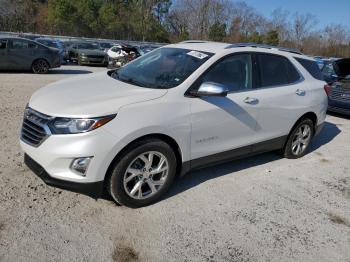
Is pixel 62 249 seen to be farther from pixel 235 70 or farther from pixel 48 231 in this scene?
pixel 235 70

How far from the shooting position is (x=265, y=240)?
3535 millimetres

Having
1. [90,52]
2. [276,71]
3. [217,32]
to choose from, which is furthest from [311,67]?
[217,32]

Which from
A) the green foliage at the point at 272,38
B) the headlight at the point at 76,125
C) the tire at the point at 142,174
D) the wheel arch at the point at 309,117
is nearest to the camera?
the headlight at the point at 76,125

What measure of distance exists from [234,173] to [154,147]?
1.70 meters

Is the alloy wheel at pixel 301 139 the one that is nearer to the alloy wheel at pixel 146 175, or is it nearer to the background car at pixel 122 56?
the alloy wheel at pixel 146 175

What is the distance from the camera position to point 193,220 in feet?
12.3

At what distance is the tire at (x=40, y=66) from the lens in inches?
583

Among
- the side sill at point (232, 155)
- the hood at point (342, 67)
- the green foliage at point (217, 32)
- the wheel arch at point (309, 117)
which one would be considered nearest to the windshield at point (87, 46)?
the hood at point (342, 67)

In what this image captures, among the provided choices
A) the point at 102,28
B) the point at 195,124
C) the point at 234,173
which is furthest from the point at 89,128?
the point at 102,28

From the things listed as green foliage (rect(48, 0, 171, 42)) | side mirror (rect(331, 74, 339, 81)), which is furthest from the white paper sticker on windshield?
green foliage (rect(48, 0, 171, 42))

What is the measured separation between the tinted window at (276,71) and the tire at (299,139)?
770mm

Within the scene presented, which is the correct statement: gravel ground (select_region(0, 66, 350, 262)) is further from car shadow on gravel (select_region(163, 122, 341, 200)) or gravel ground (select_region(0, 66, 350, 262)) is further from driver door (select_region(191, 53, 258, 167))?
driver door (select_region(191, 53, 258, 167))

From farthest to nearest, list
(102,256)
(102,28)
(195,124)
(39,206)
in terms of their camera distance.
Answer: (102,28) → (195,124) → (39,206) → (102,256)

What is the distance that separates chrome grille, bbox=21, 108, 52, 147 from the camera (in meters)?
3.46
